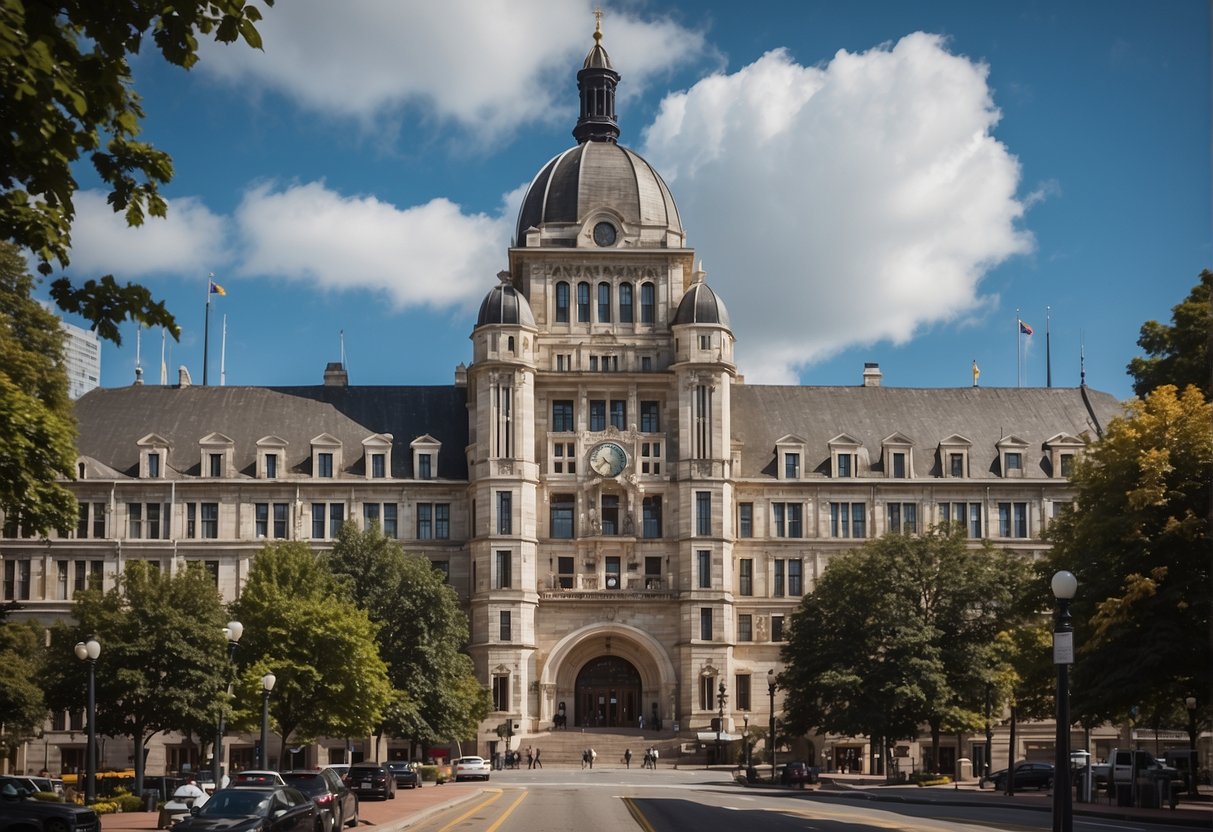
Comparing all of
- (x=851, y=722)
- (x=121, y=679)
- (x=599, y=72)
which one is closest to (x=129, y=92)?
(x=121, y=679)

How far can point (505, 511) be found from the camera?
94.0 m

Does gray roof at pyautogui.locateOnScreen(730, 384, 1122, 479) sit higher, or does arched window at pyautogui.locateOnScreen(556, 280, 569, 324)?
arched window at pyautogui.locateOnScreen(556, 280, 569, 324)

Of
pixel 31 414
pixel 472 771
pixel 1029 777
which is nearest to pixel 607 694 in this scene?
pixel 472 771

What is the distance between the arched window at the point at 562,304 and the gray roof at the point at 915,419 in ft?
44.7

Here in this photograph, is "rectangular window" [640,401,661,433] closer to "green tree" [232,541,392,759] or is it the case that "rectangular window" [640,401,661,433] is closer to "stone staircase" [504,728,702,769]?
"stone staircase" [504,728,702,769]

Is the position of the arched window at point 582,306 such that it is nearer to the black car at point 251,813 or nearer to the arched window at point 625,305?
the arched window at point 625,305

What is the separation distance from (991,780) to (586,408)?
118 feet

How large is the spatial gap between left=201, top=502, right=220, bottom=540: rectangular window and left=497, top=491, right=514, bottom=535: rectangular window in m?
18.0

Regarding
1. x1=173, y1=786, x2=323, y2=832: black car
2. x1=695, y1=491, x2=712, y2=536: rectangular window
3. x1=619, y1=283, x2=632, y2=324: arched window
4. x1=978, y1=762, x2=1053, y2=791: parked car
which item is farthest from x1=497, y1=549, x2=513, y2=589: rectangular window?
x1=173, y1=786, x2=323, y2=832: black car

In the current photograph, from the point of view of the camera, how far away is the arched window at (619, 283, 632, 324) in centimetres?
9769

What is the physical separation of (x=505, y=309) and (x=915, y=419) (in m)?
29.3

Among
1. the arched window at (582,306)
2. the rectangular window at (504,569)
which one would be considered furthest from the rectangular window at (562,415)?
the rectangular window at (504,569)

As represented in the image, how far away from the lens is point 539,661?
94062 mm

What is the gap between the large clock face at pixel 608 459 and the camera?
3770 inches
